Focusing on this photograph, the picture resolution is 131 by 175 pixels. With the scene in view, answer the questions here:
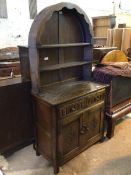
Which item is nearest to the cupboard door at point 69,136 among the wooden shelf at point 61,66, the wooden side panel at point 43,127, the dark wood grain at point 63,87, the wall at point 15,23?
the dark wood grain at point 63,87

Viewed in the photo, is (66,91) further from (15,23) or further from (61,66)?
(15,23)

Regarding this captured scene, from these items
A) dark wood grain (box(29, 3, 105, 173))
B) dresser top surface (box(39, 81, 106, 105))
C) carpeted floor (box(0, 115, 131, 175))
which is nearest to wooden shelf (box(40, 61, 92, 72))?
dark wood grain (box(29, 3, 105, 173))

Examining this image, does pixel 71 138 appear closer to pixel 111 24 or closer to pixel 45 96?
pixel 45 96

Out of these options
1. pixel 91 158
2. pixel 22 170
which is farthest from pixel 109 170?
pixel 22 170

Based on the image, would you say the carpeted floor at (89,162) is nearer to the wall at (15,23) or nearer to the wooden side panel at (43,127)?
the wooden side panel at (43,127)

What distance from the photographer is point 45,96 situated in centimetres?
172

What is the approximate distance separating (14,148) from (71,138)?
747mm

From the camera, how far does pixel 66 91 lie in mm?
1856

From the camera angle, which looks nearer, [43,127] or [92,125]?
[43,127]

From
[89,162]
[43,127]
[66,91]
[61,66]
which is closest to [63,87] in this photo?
[66,91]

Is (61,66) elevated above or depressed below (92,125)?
above

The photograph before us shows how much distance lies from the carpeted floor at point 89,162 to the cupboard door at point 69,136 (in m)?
0.18

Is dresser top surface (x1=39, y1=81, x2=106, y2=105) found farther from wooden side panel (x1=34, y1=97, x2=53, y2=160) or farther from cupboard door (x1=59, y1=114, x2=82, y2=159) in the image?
cupboard door (x1=59, y1=114, x2=82, y2=159)

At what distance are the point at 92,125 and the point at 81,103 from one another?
0.41m
